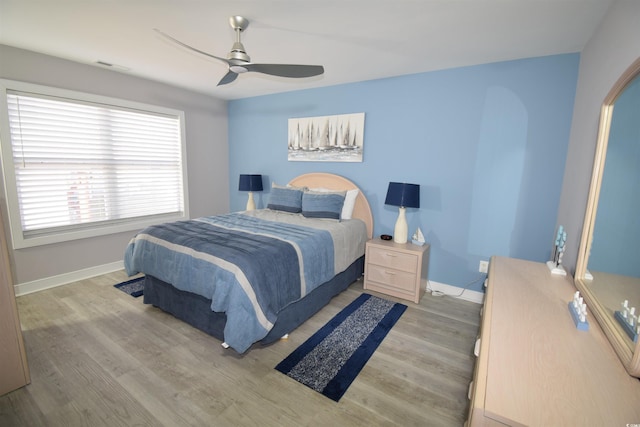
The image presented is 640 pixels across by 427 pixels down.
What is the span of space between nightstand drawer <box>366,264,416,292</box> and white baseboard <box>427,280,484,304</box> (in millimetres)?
453

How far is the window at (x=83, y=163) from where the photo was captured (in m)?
2.77

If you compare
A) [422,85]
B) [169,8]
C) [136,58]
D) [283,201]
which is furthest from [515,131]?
[136,58]

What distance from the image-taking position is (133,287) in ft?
10.2

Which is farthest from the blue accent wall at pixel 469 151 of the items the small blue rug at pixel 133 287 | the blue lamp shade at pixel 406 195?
the small blue rug at pixel 133 287

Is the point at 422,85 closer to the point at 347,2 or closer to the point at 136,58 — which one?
the point at 347,2

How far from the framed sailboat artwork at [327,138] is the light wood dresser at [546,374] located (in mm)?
2491

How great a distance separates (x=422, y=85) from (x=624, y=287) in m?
2.52

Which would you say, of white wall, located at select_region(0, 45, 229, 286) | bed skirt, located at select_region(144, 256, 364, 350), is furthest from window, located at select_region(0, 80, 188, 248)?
bed skirt, located at select_region(144, 256, 364, 350)

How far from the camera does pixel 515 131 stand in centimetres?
262

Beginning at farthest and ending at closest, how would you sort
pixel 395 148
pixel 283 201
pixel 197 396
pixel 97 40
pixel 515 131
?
pixel 283 201 < pixel 395 148 < pixel 515 131 < pixel 97 40 < pixel 197 396

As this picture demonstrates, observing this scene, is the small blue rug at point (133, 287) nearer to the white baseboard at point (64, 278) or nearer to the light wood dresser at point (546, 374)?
the white baseboard at point (64, 278)

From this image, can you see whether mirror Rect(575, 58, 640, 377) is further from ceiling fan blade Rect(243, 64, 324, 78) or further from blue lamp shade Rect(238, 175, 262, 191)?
blue lamp shade Rect(238, 175, 262, 191)

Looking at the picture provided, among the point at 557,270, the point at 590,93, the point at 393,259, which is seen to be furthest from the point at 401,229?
the point at 590,93

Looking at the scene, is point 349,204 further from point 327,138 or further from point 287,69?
point 287,69
